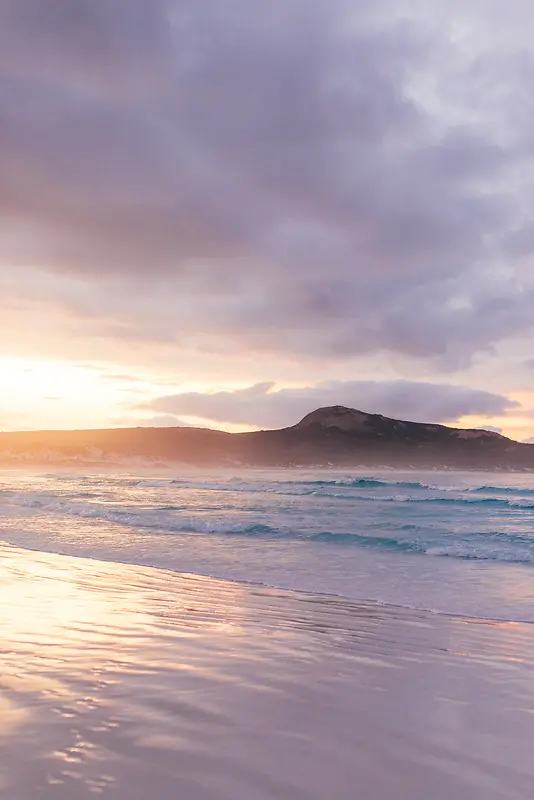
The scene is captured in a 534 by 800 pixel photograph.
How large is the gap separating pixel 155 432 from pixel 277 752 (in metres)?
129

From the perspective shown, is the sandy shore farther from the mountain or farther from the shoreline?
the mountain

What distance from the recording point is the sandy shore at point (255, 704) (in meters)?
3.38

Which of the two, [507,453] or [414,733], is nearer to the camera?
[414,733]

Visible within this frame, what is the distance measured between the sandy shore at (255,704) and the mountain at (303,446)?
10855 centimetres

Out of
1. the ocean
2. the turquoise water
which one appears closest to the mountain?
the turquoise water

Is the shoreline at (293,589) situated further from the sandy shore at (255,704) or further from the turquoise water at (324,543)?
the sandy shore at (255,704)

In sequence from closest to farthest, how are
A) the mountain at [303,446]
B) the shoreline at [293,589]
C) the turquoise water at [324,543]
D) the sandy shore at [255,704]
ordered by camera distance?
1. the sandy shore at [255,704]
2. the shoreline at [293,589]
3. the turquoise water at [324,543]
4. the mountain at [303,446]

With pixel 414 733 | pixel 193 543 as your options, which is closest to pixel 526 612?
pixel 414 733

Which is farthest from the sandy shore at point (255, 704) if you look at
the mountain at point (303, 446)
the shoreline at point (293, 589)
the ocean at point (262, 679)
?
the mountain at point (303, 446)

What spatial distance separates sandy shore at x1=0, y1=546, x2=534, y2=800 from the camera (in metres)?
3.38

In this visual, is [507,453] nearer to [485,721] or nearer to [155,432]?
[155,432]

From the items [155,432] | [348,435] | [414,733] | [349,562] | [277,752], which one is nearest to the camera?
[277,752]

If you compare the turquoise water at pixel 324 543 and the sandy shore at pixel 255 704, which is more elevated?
the sandy shore at pixel 255 704

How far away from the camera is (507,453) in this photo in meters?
136
